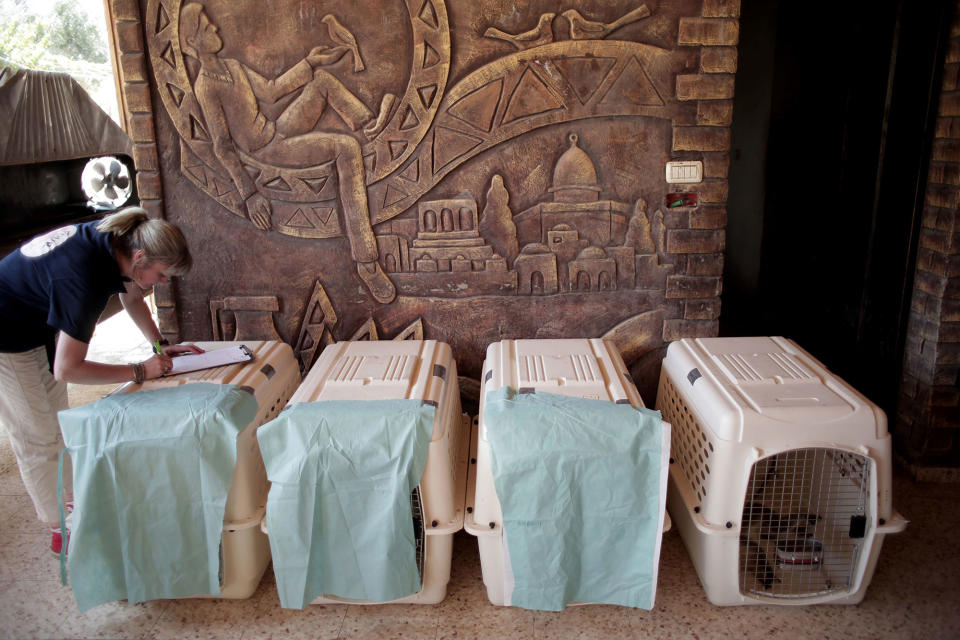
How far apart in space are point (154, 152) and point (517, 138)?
5.27 feet

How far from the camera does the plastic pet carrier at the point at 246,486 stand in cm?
229

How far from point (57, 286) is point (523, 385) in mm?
1602

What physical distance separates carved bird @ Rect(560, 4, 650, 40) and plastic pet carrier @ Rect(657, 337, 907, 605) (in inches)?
54.6

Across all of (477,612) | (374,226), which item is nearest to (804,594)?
(477,612)

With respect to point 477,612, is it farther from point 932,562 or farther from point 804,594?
point 932,562

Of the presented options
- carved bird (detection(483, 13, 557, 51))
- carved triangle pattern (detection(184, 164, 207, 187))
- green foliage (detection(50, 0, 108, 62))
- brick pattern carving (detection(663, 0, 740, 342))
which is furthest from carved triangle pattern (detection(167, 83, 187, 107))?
green foliage (detection(50, 0, 108, 62))

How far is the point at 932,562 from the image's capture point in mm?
2486

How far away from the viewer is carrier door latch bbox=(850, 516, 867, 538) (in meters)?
2.17

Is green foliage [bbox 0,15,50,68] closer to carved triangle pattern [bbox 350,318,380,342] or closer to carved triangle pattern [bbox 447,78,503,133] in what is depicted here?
carved triangle pattern [bbox 350,318,380,342]

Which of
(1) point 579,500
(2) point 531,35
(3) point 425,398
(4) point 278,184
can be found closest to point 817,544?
(1) point 579,500

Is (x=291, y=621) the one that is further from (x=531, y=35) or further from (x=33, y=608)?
(x=531, y=35)

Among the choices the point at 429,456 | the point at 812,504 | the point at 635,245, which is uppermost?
the point at 635,245

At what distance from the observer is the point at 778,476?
265 centimetres

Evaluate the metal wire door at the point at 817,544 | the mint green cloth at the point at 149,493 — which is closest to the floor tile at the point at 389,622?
the mint green cloth at the point at 149,493
